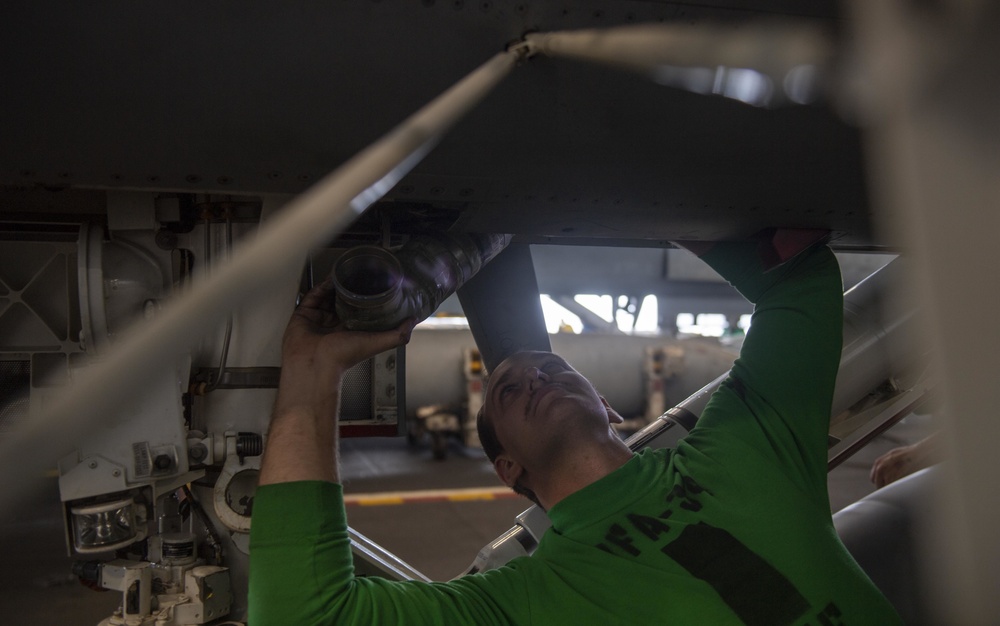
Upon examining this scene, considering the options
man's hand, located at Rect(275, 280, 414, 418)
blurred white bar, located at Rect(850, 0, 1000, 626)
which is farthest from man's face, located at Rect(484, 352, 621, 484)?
blurred white bar, located at Rect(850, 0, 1000, 626)

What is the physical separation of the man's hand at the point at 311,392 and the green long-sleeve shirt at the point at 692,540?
0.14 ft

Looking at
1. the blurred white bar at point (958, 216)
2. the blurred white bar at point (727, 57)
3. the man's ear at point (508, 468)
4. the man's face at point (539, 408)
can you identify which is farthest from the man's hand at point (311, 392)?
the blurred white bar at point (958, 216)

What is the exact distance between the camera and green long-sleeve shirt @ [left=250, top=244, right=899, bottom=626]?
3.96ft

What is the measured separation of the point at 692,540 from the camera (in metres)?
1.44

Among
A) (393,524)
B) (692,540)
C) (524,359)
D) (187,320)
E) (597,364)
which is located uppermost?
(187,320)

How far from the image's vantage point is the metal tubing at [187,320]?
2.11ft

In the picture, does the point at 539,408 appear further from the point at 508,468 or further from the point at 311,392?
the point at 311,392

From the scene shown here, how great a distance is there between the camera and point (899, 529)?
254cm

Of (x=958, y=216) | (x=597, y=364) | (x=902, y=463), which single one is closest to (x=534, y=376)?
(x=958, y=216)

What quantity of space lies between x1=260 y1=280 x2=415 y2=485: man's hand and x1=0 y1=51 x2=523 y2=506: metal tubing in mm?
569

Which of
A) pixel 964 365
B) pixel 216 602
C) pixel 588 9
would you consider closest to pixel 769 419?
pixel 588 9

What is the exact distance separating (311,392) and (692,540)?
32.5 inches

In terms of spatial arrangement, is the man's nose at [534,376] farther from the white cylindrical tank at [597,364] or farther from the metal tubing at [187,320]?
the white cylindrical tank at [597,364]

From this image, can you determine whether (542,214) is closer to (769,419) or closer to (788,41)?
(769,419)
